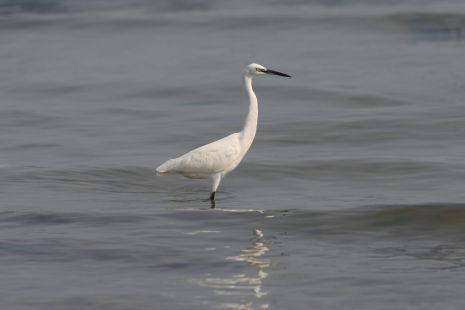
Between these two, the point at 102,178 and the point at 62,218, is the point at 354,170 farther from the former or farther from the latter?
the point at 62,218

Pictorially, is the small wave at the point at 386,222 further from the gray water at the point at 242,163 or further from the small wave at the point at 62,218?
the small wave at the point at 62,218

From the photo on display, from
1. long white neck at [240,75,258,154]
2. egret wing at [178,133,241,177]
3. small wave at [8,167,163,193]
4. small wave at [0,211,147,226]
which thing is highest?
long white neck at [240,75,258,154]

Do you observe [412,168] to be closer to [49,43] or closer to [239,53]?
[239,53]

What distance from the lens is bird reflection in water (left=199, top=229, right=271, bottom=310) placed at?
361 inches

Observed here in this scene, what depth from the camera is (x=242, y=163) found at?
1551cm

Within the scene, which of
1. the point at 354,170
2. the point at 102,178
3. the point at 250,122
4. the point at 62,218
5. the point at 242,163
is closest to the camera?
the point at 62,218

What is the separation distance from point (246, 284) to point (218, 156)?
3.65m

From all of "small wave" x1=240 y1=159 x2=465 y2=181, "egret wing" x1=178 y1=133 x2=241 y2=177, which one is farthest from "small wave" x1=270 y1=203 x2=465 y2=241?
"small wave" x1=240 y1=159 x2=465 y2=181

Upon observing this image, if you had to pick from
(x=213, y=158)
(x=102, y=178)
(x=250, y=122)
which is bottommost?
(x=102, y=178)

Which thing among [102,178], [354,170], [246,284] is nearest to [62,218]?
[102,178]

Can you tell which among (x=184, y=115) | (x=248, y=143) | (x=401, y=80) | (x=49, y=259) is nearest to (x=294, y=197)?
(x=248, y=143)

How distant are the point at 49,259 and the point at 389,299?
10.2 ft

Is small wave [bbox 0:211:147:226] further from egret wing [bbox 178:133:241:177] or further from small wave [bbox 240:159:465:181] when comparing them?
small wave [bbox 240:159:465:181]

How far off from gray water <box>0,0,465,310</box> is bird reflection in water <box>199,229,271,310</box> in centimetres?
2
